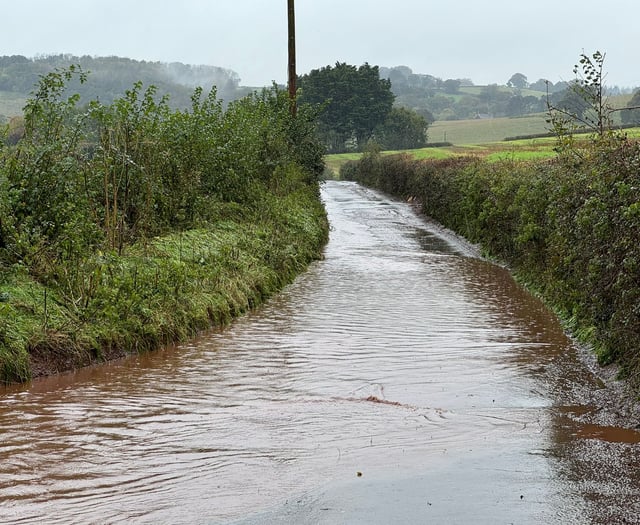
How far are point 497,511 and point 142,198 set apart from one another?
40.7 feet

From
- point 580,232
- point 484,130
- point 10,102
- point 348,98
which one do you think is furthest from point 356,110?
point 580,232

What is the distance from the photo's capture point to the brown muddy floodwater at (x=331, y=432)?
6.49 metres

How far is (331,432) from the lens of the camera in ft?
27.7

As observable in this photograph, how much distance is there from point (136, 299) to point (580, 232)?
633cm

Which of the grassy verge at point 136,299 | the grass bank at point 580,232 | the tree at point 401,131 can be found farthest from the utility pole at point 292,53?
the tree at point 401,131

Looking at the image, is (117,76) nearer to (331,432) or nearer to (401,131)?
(401,131)

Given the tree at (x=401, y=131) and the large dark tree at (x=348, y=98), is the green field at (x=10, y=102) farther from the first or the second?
the tree at (x=401, y=131)

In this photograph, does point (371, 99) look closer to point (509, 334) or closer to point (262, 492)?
point (509, 334)

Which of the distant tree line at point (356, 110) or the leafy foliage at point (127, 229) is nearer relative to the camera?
the leafy foliage at point (127, 229)

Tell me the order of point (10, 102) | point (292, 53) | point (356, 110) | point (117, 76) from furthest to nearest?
point (117, 76)
point (10, 102)
point (356, 110)
point (292, 53)

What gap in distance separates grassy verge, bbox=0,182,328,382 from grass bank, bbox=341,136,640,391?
5405 millimetres

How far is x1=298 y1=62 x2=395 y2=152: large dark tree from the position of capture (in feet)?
336

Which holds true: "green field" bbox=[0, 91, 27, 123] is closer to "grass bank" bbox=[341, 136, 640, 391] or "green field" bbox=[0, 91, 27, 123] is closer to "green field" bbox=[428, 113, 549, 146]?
"green field" bbox=[428, 113, 549, 146]

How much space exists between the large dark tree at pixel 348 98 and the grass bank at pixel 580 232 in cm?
7645
